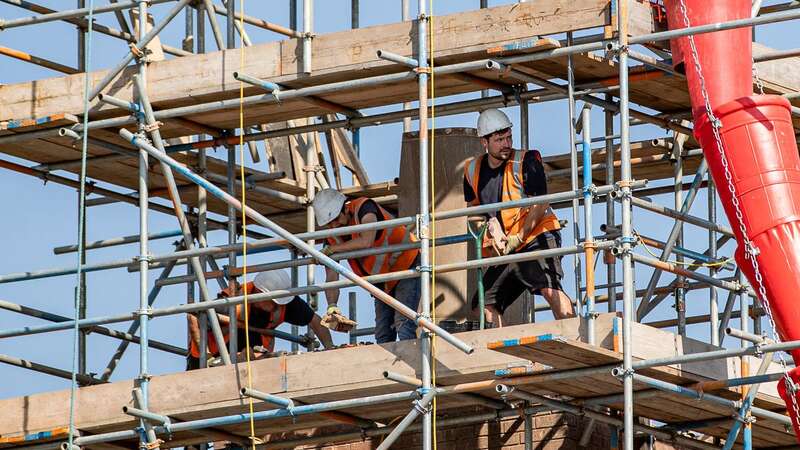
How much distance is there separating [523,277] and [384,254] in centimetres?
175

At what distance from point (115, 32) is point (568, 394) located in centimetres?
681

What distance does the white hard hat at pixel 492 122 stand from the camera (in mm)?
20016

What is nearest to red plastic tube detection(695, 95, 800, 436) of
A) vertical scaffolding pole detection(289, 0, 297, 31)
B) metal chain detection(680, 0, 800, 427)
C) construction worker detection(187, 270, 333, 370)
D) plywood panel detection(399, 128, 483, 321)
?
metal chain detection(680, 0, 800, 427)

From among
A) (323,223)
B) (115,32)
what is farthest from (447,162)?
(115,32)

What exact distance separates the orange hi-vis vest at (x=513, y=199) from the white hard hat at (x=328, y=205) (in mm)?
1710

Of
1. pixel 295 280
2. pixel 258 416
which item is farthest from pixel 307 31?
pixel 295 280

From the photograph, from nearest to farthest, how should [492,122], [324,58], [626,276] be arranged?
[626,276] → [492,122] → [324,58]

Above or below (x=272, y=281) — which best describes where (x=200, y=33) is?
above

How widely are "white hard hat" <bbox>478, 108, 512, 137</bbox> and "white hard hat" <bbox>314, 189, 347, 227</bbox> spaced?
73.6 inches

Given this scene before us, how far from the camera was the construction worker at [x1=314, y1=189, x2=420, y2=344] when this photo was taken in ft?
68.1

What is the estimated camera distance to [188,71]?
2080 cm

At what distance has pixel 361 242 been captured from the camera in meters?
20.7

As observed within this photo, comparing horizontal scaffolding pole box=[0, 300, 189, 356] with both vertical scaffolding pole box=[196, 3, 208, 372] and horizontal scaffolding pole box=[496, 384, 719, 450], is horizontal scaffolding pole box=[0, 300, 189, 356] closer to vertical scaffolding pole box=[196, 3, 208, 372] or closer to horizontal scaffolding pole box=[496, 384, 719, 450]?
vertical scaffolding pole box=[196, 3, 208, 372]

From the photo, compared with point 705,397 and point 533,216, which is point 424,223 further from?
point 705,397
